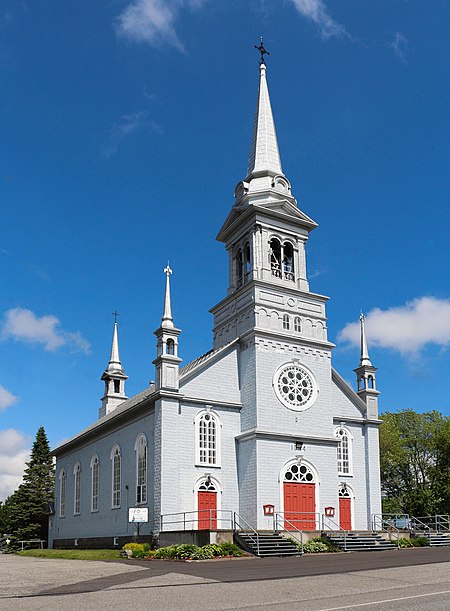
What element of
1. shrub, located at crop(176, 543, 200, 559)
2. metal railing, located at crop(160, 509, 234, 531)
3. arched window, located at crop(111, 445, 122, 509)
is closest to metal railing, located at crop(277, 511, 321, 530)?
metal railing, located at crop(160, 509, 234, 531)

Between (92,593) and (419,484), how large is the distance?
49.8m

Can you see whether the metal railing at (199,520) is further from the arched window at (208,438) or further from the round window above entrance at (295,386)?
the round window above entrance at (295,386)

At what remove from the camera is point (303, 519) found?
111 ft

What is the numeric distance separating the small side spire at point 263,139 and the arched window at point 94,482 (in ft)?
65.9

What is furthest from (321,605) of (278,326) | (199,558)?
(278,326)

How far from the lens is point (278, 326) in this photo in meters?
36.5

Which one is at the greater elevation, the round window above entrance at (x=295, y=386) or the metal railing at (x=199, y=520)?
the round window above entrance at (x=295, y=386)

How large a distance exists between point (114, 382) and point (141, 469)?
2329 centimetres

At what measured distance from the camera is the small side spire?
41188mm

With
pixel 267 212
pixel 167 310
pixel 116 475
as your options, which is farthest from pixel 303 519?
pixel 267 212

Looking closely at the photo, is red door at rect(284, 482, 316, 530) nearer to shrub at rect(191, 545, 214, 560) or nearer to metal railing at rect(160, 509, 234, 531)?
metal railing at rect(160, 509, 234, 531)

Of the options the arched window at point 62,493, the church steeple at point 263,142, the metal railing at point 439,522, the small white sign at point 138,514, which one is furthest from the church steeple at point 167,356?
the arched window at point 62,493

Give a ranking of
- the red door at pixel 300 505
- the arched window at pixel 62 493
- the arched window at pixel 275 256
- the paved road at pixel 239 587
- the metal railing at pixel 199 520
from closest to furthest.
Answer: the paved road at pixel 239 587
the metal railing at pixel 199 520
the red door at pixel 300 505
the arched window at pixel 275 256
the arched window at pixel 62 493

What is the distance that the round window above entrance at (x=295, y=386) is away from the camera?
116ft
